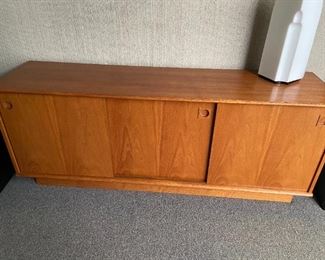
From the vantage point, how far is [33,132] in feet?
4.15

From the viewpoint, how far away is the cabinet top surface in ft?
3.58

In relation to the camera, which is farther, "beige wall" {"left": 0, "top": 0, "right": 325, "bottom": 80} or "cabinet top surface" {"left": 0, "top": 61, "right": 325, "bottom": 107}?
"beige wall" {"left": 0, "top": 0, "right": 325, "bottom": 80}

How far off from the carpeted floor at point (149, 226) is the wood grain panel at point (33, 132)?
0.19m

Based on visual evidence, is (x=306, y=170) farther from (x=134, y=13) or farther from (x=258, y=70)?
(x=134, y=13)

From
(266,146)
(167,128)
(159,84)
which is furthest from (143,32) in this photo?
(266,146)

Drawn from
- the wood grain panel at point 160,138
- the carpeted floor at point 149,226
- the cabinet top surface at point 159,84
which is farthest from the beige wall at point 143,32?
the carpeted floor at point 149,226

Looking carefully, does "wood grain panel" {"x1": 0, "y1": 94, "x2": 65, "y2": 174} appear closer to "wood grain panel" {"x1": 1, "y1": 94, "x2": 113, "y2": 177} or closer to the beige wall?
"wood grain panel" {"x1": 1, "y1": 94, "x2": 113, "y2": 177}

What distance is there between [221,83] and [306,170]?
0.59 m

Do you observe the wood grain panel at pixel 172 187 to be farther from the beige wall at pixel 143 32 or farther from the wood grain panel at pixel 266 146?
the beige wall at pixel 143 32

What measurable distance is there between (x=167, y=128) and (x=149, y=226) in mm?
497

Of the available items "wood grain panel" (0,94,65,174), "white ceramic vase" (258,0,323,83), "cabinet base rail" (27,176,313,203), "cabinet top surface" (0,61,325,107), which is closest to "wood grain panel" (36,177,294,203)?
"cabinet base rail" (27,176,313,203)

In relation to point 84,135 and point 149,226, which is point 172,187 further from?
point 84,135

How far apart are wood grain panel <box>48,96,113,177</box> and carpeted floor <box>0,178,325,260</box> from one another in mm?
194

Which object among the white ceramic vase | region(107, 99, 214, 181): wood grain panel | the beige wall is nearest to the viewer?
the white ceramic vase
